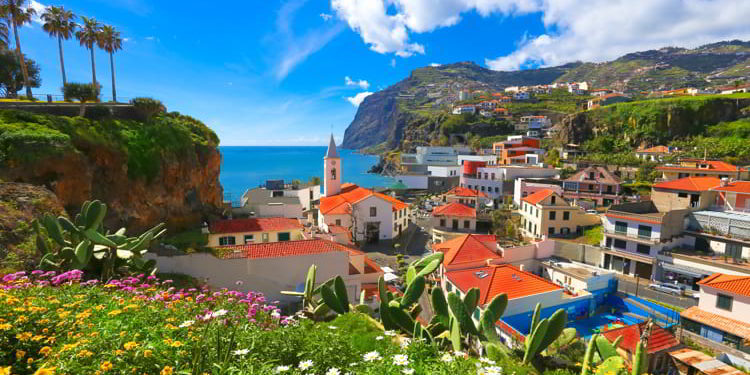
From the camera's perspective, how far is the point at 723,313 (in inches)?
680

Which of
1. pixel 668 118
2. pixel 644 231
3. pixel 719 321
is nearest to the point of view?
pixel 719 321

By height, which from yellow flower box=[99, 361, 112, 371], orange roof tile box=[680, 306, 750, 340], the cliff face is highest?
the cliff face

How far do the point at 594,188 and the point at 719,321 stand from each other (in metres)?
26.3

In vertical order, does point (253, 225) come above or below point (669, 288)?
above

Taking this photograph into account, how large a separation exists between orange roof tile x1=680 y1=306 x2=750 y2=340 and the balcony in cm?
977

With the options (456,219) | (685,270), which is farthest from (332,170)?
(685,270)

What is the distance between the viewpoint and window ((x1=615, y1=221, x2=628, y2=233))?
25.8 metres

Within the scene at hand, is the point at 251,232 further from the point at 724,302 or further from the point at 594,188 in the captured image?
the point at 594,188

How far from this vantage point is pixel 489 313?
6.75m

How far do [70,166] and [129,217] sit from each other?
3.81 metres

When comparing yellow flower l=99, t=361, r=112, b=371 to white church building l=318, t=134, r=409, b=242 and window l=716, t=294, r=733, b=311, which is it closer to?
window l=716, t=294, r=733, b=311

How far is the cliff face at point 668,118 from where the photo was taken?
66.0 metres

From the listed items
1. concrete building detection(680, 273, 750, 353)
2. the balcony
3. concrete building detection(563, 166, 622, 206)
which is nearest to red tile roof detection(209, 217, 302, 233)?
concrete building detection(680, 273, 750, 353)

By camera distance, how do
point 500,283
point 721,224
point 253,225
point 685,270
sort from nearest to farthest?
point 500,283 < point 253,225 < point 685,270 < point 721,224
